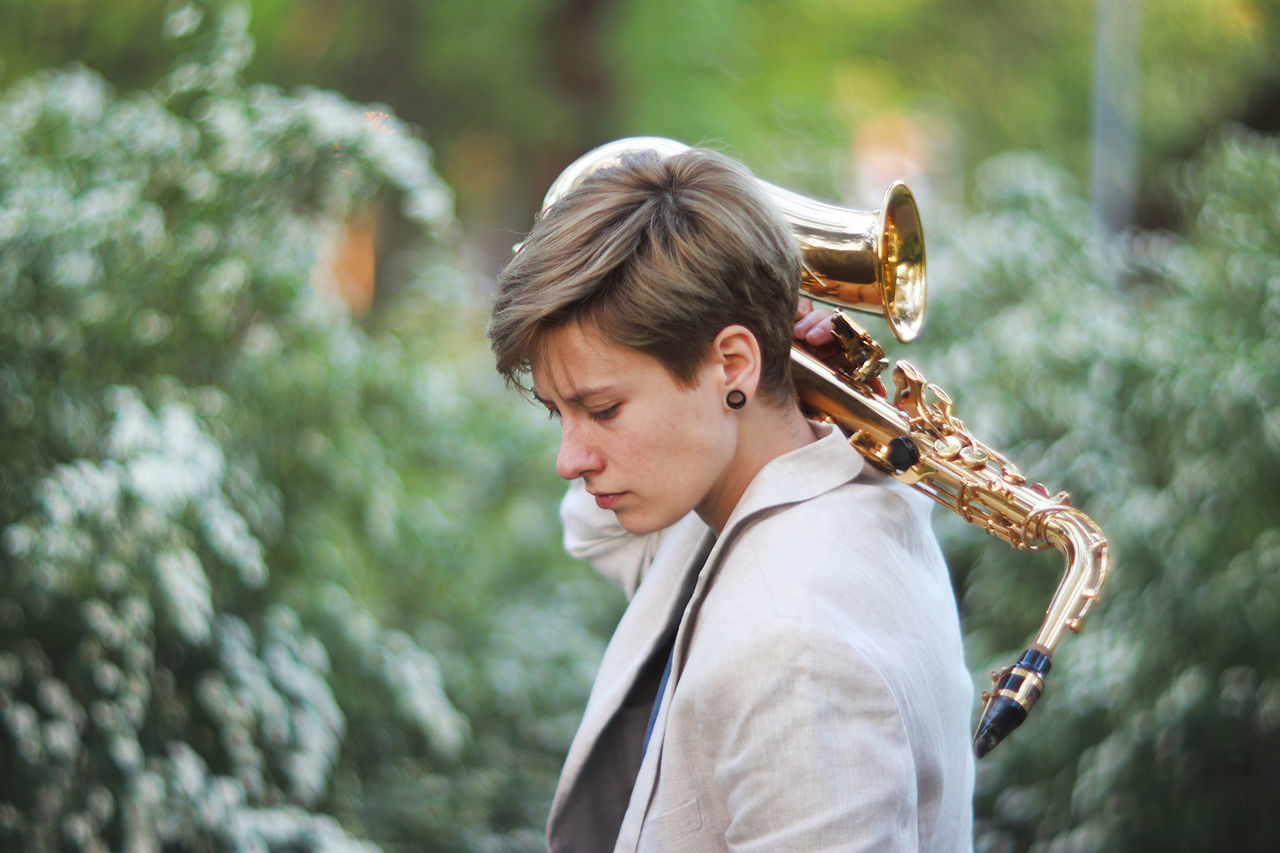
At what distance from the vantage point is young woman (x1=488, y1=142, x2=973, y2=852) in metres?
1.28

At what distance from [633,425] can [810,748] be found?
47 centimetres

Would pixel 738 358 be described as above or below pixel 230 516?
above

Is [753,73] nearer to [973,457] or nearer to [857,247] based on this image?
[857,247]

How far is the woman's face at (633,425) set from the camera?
1458 millimetres

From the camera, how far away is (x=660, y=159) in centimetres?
158

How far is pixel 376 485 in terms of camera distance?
3.29 metres

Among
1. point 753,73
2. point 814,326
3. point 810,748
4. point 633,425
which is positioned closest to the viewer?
point 810,748

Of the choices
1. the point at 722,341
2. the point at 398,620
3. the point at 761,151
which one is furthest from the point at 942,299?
the point at 761,151

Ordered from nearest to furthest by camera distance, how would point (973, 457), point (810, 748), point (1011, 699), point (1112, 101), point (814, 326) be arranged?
1. point (810, 748)
2. point (1011, 699)
3. point (973, 457)
4. point (814, 326)
5. point (1112, 101)

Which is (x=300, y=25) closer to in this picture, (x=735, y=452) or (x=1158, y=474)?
(x=1158, y=474)

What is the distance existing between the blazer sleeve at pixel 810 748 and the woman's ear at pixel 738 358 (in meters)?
0.36

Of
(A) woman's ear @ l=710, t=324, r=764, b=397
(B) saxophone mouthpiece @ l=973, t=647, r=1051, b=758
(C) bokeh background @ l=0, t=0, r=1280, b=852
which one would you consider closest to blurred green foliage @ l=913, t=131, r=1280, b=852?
(C) bokeh background @ l=0, t=0, r=1280, b=852

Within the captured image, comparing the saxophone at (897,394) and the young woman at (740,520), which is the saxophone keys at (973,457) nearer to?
the saxophone at (897,394)

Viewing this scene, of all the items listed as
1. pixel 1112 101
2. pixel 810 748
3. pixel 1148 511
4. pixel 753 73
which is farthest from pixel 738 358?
pixel 753 73
